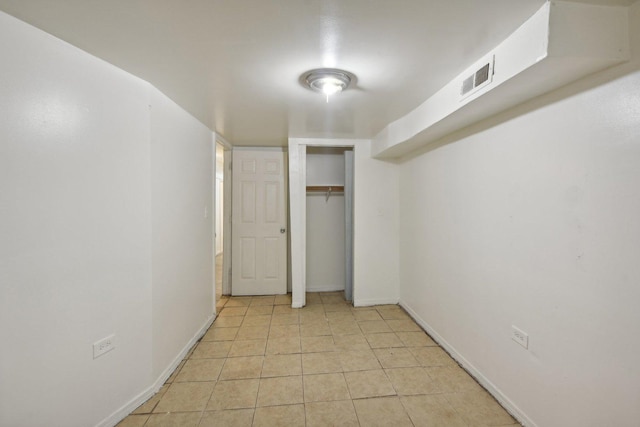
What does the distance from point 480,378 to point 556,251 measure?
1163 millimetres

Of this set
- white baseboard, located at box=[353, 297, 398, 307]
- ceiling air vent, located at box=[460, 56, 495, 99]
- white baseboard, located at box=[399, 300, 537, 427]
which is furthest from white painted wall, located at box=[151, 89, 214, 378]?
white baseboard, located at box=[399, 300, 537, 427]

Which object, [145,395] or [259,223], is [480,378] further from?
[259,223]

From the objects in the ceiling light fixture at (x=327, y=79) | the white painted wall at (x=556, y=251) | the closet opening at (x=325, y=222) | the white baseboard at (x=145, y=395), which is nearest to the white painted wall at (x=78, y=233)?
the white baseboard at (x=145, y=395)

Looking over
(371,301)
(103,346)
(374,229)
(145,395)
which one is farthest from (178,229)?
(371,301)

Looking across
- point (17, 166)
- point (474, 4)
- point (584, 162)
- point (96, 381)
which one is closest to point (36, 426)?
point (96, 381)

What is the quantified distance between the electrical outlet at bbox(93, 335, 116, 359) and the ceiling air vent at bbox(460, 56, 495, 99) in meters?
2.55

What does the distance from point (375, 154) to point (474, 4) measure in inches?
90.0

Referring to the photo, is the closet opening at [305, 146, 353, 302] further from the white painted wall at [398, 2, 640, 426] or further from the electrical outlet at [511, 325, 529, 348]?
the electrical outlet at [511, 325, 529, 348]

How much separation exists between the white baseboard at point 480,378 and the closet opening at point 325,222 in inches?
59.0

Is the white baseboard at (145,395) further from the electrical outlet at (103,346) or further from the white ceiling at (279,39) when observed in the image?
the white ceiling at (279,39)

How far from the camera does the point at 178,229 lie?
232 centimetres

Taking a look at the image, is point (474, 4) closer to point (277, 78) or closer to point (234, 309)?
point (277, 78)

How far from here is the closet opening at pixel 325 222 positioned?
4.12m

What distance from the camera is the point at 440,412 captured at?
1.75 m
